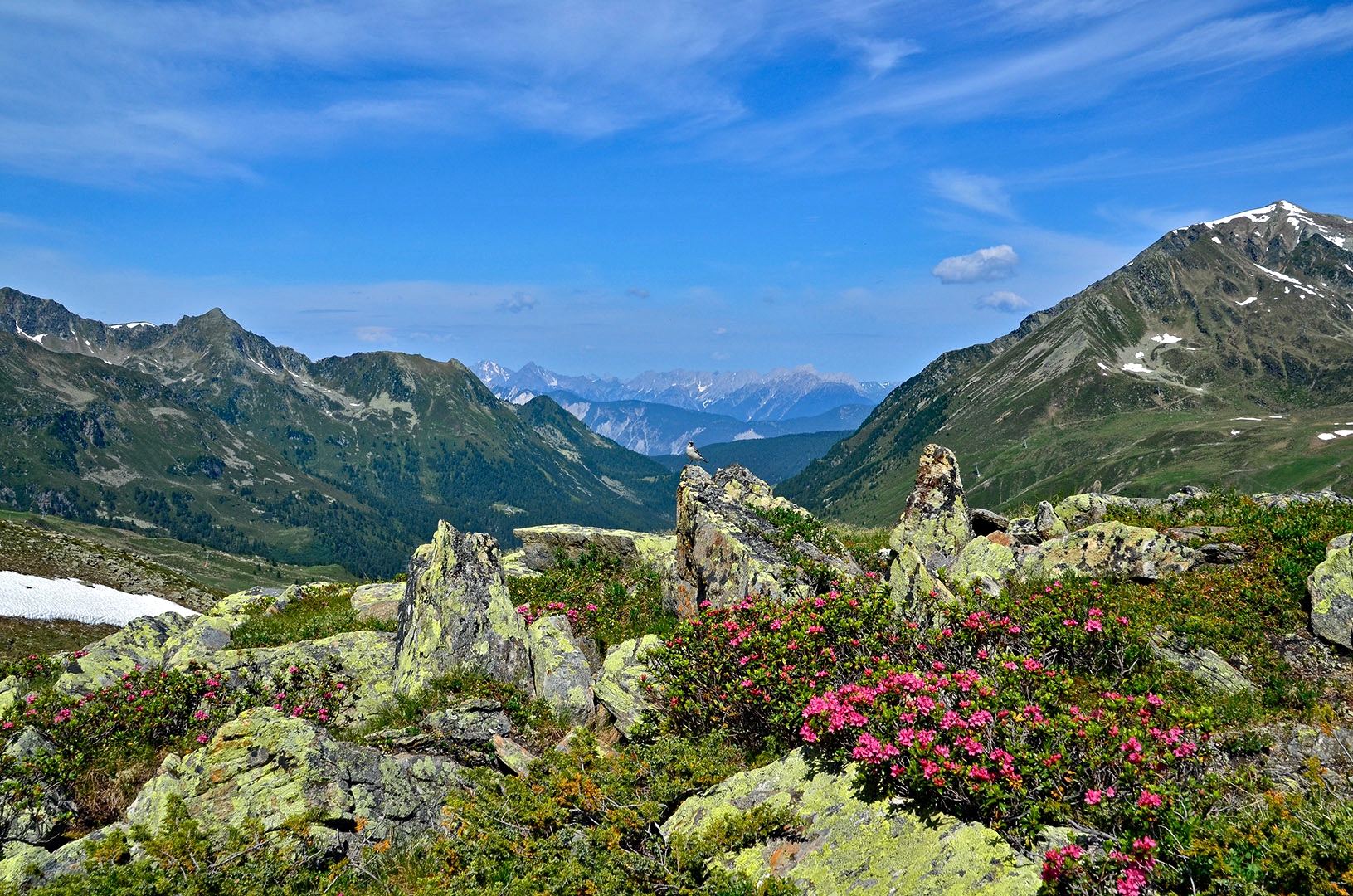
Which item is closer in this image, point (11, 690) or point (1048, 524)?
point (11, 690)

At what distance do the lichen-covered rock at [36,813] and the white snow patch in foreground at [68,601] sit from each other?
104 meters

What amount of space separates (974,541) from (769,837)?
15296 mm

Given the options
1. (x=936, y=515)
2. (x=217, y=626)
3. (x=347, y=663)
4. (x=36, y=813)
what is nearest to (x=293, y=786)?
(x=36, y=813)

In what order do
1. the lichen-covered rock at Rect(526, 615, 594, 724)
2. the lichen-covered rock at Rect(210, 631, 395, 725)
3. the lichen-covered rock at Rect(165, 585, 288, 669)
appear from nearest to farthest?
the lichen-covered rock at Rect(526, 615, 594, 724) → the lichen-covered rock at Rect(210, 631, 395, 725) → the lichen-covered rock at Rect(165, 585, 288, 669)

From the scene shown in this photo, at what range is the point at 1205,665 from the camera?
13406mm

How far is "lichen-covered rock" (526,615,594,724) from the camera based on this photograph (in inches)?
633

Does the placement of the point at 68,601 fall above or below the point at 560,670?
below

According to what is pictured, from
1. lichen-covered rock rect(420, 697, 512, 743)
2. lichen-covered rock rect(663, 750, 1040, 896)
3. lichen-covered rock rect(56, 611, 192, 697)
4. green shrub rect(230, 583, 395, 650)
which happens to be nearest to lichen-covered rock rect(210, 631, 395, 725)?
green shrub rect(230, 583, 395, 650)

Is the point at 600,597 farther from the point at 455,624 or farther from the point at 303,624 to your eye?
the point at 303,624

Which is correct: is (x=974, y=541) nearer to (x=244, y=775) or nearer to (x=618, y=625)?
(x=618, y=625)

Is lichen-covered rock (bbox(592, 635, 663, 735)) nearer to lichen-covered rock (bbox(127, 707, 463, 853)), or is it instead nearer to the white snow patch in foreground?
lichen-covered rock (bbox(127, 707, 463, 853))

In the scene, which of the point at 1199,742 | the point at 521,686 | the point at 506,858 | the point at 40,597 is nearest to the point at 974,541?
the point at 1199,742

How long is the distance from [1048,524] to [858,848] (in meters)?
22.5

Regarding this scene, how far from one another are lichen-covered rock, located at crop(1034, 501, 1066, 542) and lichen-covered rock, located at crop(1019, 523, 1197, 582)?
4295mm
